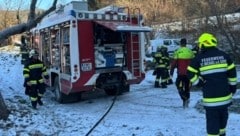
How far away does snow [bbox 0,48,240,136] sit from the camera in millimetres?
9477

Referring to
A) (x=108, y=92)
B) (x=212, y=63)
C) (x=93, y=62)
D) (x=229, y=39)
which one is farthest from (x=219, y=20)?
(x=212, y=63)

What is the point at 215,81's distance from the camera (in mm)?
7035

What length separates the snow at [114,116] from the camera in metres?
9.48

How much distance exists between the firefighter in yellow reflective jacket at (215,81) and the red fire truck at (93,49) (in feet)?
18.3

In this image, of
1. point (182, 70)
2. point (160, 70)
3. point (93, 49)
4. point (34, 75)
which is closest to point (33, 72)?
point (34, 75)

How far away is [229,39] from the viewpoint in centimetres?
2541

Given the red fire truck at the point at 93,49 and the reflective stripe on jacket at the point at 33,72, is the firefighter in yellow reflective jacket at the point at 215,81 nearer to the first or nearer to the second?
the red fire truck at the point at 93,49

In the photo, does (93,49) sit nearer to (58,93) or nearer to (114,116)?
(58,93)

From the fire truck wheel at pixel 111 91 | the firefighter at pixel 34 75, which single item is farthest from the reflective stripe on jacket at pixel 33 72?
the fire truck wheel at pixel 111 91

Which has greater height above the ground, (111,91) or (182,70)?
(182,70)

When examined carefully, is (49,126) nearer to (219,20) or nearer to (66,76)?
(66,76)

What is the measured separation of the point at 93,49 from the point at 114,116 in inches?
96.9

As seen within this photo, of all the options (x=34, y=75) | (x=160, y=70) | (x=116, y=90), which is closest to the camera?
(x=34, y=75)

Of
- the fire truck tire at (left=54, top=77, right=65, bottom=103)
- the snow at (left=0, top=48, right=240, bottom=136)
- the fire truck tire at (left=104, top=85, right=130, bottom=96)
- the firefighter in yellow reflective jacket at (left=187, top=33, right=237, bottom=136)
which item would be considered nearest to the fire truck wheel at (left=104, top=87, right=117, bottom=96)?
the fire truck tire at (left=104, top=85, right=130, bottom=96)
